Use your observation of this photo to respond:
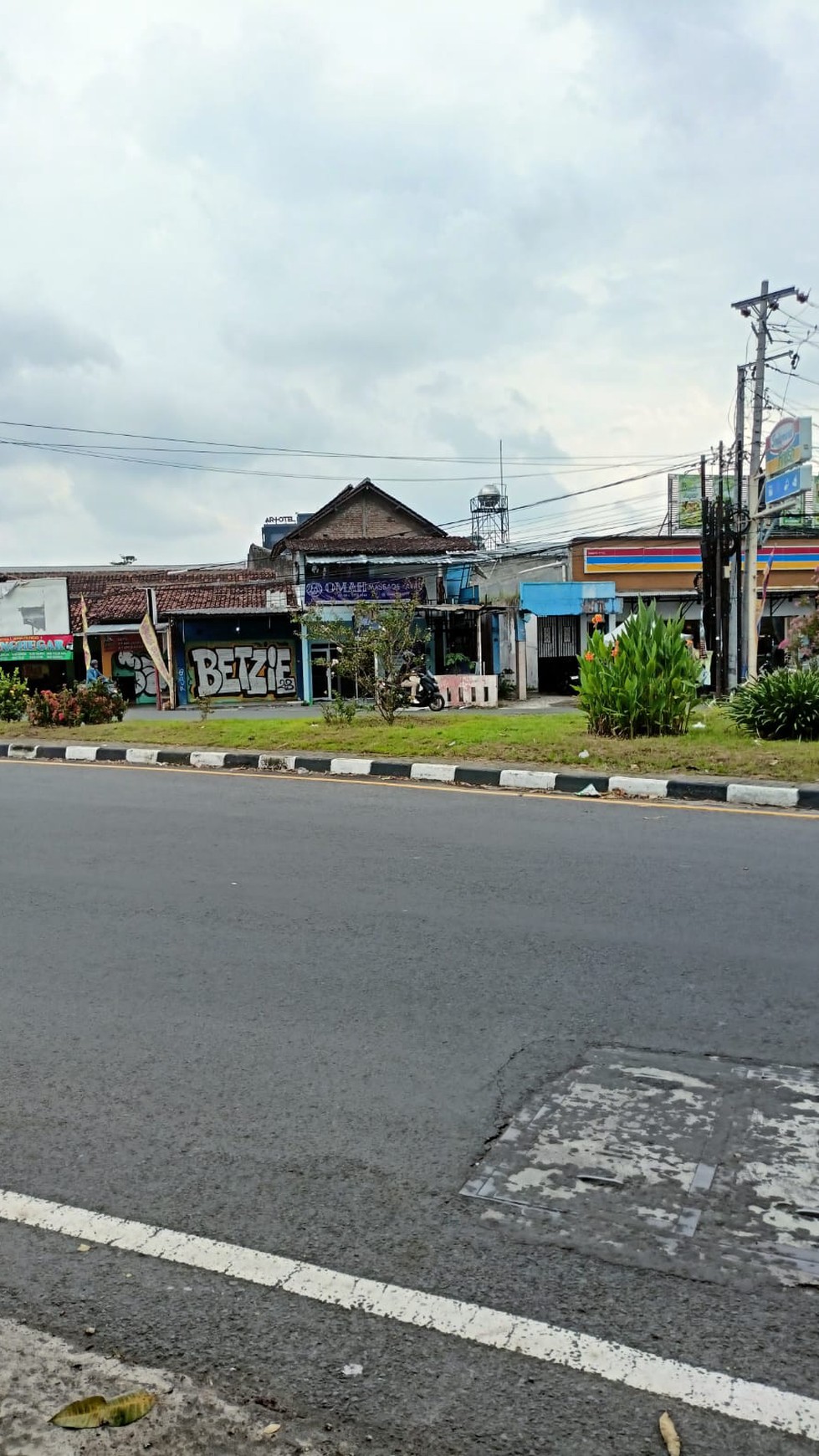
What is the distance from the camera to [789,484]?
2433 centimetres

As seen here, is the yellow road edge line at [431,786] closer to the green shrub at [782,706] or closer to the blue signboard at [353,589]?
the green shrub at [782,706]

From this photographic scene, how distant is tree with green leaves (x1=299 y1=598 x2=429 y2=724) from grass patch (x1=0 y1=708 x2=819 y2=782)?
434 mm

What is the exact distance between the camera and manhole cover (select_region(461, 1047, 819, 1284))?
9.46ft

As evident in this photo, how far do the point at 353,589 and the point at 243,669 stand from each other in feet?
16.9

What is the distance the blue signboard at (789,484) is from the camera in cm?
2392

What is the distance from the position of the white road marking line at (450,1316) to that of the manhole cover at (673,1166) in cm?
38

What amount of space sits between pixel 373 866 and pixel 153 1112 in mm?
3616

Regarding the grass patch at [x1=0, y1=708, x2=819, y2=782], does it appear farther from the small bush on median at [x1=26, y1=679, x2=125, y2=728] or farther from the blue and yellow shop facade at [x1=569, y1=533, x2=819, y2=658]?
the blue and yellow shop facade at [x1=569, y1=533, x2=819, y2=658]

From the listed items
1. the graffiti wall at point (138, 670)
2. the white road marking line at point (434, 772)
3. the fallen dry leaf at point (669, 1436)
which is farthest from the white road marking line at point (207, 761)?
the graffiti wall at point (138, 670)

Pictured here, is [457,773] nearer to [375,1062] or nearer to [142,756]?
[142,756]

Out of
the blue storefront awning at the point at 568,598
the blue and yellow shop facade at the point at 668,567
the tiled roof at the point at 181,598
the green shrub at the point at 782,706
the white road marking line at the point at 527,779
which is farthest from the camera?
the blue and yellow shop facade at the point at 668,567

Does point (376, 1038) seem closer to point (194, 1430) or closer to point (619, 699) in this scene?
point (194, 1430)

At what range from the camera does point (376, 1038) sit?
4.32 m

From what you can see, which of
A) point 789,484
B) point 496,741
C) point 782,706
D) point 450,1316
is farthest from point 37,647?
point 450,1316
